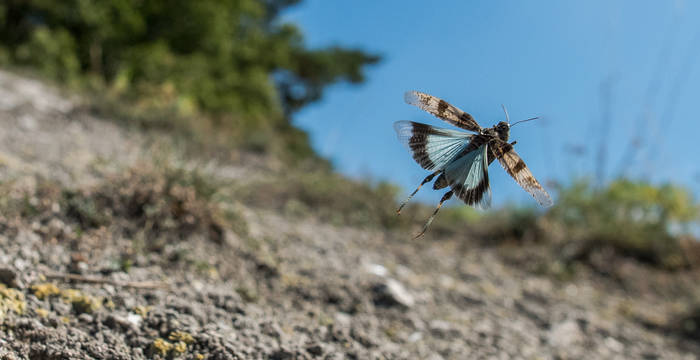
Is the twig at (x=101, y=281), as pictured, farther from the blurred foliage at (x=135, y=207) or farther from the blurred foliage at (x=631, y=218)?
the blurred foliage at (x=631, y=218)

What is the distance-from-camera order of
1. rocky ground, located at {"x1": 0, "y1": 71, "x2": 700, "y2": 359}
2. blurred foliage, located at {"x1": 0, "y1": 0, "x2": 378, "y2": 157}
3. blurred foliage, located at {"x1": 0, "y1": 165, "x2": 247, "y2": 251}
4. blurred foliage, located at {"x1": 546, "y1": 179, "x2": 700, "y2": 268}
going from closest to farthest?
1. rocky ground, located at {"x1": 0, "y1": 71, "x2": 700, "y2": 359}
2. blurred foliage, located at {"x1": 0, "y1": 165, "x2": 247, "y2": 251}
3. blurred foliage, located at {"x1": 546, "y1": 179, "x2": 700, "y2": 268}
4. blurred foliage, located at {"x1": 0, "y1": 0, "x2": 378, "y2": 157}

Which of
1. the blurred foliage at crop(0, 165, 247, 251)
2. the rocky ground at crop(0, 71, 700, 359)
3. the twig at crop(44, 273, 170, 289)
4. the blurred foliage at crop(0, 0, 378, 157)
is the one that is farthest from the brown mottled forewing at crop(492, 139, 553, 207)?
the blurred foliage at crop(0, 0, 378, 157)

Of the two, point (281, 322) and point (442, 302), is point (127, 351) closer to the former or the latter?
point (281, 322)

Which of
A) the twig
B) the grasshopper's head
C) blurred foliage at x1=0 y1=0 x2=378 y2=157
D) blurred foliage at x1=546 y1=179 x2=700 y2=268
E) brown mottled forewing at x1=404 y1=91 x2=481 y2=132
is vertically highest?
blurred foliage at x1=0 y1=0 x2=378 y2=157

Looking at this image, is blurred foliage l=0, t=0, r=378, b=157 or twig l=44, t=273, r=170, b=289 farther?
blurred foliage l=0, t=0, r=378, b=157

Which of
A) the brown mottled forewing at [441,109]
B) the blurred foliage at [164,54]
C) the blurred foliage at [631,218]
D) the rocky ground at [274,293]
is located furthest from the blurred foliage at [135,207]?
the blurred foliage at [164,54]

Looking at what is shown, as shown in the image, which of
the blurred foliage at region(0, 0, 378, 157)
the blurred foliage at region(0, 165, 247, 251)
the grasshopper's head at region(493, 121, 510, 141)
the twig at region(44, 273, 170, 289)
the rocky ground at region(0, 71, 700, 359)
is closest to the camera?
Answer: the grasshopper's head at region(493, 121, 510, 141)

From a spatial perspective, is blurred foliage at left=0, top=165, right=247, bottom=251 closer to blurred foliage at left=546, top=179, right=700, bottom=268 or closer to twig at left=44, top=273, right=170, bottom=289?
twig at left=44, top=273, right=170, bottom=289
